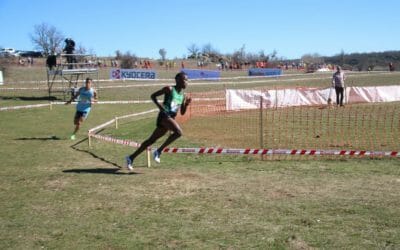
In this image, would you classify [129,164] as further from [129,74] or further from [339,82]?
[129,74]

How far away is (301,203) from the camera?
22.6ft

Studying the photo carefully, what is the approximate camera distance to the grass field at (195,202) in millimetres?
5539

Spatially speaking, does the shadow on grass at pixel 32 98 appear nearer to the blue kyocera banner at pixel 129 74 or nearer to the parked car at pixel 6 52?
the blue kyocera banner at pixel 129 74

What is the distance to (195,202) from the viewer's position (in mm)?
7000

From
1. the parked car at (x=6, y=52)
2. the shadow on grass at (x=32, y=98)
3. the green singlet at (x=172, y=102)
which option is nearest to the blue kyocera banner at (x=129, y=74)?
the shadow on grass at (x=32, y=98)

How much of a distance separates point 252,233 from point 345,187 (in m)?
2.70

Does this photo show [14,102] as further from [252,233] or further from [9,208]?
[252,233]

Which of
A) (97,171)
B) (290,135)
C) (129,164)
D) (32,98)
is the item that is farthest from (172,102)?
(32,98)

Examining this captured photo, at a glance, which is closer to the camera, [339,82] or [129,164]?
[129,164]

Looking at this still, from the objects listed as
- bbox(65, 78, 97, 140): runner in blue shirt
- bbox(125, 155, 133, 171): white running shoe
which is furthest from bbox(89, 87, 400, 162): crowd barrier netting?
bbox(65, 78, 97, 140): runner in blue shirt

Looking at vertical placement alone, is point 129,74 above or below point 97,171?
above

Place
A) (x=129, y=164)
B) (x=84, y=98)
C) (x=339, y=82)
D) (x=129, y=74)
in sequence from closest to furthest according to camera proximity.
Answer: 1. (x=129, y=164)
2. (x=84, y=98)
3. (x=339, y=82)
4. (x=129, y=74)

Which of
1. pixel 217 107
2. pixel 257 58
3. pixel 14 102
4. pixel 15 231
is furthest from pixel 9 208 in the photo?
pixel 257 58

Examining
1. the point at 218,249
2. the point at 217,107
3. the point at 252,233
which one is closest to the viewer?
the point at 218,249
